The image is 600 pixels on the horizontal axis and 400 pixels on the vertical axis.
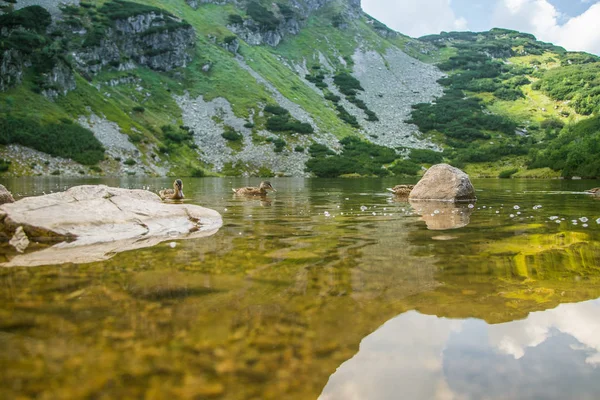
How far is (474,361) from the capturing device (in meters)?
3.29

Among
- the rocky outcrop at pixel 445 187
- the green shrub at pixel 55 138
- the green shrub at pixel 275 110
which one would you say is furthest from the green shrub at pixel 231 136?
the rocky outcrop at pixel 445 187

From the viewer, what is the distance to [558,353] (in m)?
3.42

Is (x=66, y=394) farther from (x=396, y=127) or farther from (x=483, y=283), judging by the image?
(x=396, y=127)

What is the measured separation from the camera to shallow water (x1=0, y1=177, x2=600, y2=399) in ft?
9.69

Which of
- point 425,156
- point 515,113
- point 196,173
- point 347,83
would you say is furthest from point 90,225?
point 515,113

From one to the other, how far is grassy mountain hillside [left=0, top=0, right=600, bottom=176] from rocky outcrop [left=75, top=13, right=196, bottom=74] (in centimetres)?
33

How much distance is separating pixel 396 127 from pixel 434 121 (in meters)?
12.7

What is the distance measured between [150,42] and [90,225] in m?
122

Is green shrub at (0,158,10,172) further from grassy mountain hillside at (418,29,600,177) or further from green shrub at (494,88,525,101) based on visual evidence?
green shrub at (494,88,525,101)

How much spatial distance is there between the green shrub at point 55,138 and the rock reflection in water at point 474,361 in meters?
72.9

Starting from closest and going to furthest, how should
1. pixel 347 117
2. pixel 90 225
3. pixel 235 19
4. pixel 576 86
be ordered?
1. pixel 90 225
2. pixel 347 117
3. pixel 576 86
4. pixel 235 19

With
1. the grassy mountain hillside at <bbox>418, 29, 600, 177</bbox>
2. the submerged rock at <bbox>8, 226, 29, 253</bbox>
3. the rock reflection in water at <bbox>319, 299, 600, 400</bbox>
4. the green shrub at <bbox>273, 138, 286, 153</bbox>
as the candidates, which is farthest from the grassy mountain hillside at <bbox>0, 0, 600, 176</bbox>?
the rock reflection in water at <bbox>319, 299, 600, 400</bbox>

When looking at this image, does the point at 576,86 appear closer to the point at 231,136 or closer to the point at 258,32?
the point at 258,32

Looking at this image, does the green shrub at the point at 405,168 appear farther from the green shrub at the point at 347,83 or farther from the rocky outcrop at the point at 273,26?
the rocky outcrop at the point at 273,26
